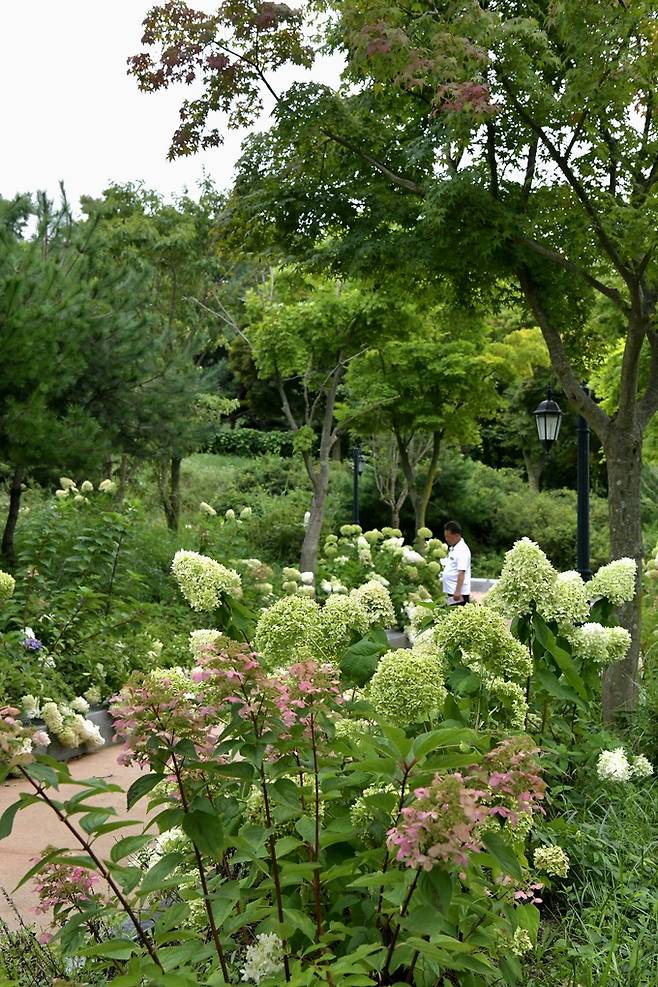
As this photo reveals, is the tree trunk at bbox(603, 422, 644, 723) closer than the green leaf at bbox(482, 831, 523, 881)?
No

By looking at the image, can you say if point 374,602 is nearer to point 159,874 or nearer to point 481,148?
point 159,874

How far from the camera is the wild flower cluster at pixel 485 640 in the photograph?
2623 millimetres

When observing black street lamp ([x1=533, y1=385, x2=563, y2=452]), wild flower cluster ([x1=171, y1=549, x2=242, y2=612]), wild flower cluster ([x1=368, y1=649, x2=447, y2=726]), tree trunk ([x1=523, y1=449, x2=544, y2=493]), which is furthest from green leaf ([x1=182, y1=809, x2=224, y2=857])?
tree trunk ([x1=523, y1=449, x2=544, y2=493])

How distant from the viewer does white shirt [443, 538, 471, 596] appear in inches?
331

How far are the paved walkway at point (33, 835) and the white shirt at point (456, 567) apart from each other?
378 cm

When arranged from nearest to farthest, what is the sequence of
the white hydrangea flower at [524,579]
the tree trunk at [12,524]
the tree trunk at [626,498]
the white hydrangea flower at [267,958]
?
the white hydrangea flower at [267,958]
the white hydrangea flower at [524,579]
the tree trunk at [626,498]
the tree trunk at [12,524]

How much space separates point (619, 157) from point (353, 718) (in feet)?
13.9

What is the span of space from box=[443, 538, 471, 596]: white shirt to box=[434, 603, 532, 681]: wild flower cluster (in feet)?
18.7

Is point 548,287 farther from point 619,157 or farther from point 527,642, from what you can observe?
point 527,642

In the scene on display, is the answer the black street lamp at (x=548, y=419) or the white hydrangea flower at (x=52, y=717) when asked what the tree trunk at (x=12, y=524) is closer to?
the white hydrangea flower at (x=52, y=717)

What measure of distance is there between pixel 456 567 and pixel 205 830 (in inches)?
275

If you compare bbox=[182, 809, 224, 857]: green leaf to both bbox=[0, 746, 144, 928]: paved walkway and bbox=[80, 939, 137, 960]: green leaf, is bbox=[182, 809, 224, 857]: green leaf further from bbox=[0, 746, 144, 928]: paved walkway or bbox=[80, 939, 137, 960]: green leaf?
bbox=[0, 746, 144, 928]: paved walkway

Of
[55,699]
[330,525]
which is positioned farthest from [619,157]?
[330,525]

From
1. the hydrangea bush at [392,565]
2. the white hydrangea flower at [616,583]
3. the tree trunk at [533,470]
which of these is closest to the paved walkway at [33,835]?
the white hydrangea flower at [616,583]
